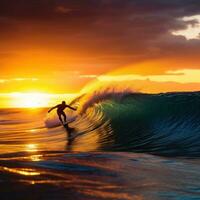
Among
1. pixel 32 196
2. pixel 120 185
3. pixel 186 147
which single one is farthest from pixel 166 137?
pixel 32 196

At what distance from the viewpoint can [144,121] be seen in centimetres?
2255

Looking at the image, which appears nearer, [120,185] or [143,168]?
[120,185]

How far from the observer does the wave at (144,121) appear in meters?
15.6

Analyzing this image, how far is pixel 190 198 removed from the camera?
7359 mm

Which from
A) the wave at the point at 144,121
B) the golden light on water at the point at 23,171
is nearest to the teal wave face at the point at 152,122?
the wave at the point at 144,121

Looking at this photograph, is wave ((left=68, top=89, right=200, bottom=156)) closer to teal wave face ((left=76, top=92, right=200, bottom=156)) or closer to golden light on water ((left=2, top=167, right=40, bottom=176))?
teal wave face ((left=76, top=92, right=200, bottom=156))

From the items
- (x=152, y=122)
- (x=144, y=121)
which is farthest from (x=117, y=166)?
(x=144, y=121)

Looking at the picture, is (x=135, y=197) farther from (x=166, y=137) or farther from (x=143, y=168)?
(x=166, y=137)

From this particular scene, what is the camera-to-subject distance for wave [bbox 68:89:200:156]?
1564 centimetres

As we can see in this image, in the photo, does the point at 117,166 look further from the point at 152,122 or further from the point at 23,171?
the point at 152,122

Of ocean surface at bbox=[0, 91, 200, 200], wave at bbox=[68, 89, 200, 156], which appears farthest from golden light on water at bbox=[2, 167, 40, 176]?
wave at bbox=[68, 89, 200, 156]

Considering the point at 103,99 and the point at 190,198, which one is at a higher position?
the point at 103,99

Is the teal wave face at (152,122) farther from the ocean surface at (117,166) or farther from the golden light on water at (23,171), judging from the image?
the golden light on water at (23,171)

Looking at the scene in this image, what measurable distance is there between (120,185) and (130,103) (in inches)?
775
